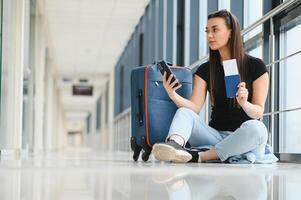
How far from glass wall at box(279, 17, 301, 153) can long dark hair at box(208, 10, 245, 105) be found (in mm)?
648

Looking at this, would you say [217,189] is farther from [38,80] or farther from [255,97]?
[38,80]

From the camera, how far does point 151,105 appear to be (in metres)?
2.84

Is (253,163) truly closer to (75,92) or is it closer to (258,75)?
(258,75)

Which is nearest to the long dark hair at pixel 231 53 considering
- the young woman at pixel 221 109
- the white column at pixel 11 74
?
the young woman at pixel 221 109

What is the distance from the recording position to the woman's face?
8.75 feet

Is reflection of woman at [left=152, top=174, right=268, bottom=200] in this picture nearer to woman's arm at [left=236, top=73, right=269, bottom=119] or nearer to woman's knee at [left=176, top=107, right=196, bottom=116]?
woman's arm at [left=236, top=73, right=269, bottom=119]

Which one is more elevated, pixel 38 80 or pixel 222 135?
pixel 38 80

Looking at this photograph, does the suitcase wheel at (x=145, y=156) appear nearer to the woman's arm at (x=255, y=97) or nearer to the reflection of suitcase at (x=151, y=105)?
the reflection of suitcase at (x=151, y=105)

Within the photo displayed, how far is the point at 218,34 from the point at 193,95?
1.09 ft

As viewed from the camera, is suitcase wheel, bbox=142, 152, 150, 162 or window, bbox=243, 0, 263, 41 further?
window, bbox=243, 0, 263, 41

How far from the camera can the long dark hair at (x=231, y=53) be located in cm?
265

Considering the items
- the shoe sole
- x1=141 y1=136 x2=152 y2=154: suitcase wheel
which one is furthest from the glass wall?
the shoe sole

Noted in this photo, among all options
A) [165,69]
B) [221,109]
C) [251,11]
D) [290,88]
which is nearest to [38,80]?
[251,11]

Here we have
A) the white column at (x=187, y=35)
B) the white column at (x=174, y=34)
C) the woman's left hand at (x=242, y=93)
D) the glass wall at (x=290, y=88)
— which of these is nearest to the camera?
the woman's left hand at (x=242, y=93)
